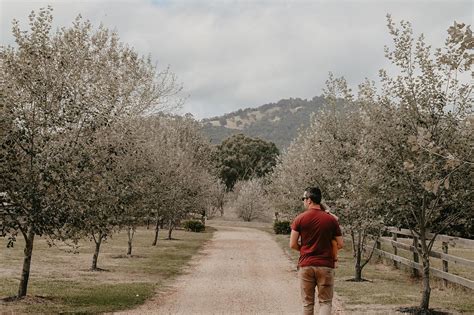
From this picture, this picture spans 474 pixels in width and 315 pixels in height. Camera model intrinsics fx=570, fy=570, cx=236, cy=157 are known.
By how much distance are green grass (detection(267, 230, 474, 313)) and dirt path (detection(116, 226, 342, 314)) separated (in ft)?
3.77

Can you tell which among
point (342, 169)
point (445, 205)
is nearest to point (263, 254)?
point (342, 169)

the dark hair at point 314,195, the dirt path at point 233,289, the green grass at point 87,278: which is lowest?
the green grass at point 87,278

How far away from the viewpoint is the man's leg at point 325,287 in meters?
8.21

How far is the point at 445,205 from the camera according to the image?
12719 millimetres

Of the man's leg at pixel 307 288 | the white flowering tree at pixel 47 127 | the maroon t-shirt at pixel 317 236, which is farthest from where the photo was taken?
the white flowering tree at pixel 47 127

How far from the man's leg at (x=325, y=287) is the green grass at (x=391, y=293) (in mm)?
5117

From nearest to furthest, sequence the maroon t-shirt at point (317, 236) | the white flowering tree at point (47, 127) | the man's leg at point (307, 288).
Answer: the maroon t-shirt at point (317, 236)
the man's leg at point (307, 288)
the white flowering tree at point (47, 127)

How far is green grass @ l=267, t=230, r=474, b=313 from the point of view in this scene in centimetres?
1380

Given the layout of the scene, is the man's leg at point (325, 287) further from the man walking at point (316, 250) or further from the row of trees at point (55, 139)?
the row of trees at point (55, 139)

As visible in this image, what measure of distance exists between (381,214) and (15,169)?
8254 millimetres

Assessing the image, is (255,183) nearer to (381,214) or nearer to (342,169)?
(342,169)

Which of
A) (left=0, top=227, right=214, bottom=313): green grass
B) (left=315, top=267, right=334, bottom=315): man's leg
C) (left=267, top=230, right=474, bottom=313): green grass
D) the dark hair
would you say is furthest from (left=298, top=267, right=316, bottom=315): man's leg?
(left=0, top=227, right=214, bottom=313): green grass

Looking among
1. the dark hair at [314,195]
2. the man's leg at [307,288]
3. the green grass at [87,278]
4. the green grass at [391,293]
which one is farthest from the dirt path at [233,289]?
the dark hair at [314,195]

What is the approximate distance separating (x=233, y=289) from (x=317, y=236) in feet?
29.2
